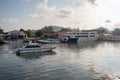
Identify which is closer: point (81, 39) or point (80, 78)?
point (80, 78)

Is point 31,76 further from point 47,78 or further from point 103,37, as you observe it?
point 103,37

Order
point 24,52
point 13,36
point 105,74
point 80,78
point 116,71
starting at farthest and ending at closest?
point 13,36, point 24,52, point 116,71, point 105,74, point 80,78

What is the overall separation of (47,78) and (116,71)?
39.9ft

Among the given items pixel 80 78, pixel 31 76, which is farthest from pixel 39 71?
pixel 80 78

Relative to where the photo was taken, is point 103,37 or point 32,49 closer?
point 32,49

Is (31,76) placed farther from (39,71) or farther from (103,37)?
(103,37)

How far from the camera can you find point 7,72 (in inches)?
1227

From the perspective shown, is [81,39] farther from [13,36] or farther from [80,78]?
[80,78]

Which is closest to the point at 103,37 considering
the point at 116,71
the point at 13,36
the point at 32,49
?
the point at 13,36

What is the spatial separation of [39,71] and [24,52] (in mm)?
→ 23592

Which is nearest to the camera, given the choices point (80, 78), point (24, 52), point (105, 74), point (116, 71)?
point (80, 78)

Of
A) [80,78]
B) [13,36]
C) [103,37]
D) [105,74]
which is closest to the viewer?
[80,78]

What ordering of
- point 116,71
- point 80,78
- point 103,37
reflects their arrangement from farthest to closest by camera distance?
1. point 103,37
2. point 116,71
3. point 80,78

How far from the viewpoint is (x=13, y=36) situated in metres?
132
